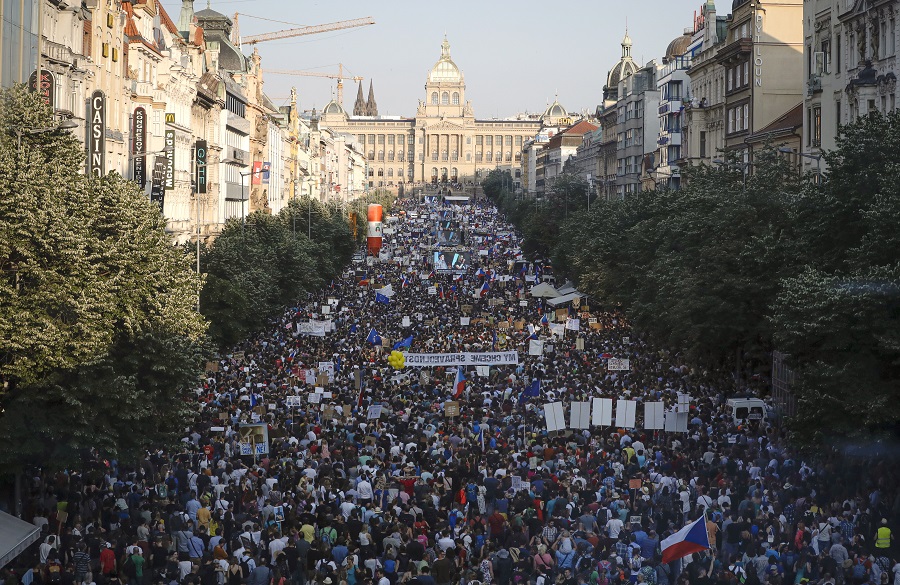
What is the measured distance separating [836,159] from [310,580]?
701 inches

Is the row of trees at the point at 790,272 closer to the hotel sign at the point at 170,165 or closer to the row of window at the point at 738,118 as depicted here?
the row of window at the point at 738,118

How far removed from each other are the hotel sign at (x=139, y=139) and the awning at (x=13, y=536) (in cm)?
3788

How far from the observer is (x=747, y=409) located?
113ft

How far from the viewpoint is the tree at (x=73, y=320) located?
969 inches

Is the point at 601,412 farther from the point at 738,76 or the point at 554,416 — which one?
the point at 738,76

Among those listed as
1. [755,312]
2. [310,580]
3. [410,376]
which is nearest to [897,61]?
[755,312]

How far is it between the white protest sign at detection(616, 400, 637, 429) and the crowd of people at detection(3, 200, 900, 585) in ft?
1.64

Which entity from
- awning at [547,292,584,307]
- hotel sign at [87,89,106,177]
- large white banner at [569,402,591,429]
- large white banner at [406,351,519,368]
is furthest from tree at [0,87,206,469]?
awning at [547,292,584,307]

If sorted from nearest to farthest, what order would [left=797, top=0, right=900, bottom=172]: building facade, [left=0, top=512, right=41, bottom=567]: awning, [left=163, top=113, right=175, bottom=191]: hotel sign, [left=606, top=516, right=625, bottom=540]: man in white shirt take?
[left=0, top=512, right=41, bottom=567]: awning
[left=606, top=516, right=625, bottom=540]: man in white shirt
[left=797, top=0, right=900, bottom=172]: building facade
[left=163, top=113, right=175, bottom=191]: hotel sign

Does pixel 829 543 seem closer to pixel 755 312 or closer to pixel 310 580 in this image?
pixel 310 580

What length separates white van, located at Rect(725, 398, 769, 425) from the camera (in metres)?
34.0

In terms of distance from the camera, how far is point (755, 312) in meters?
38.6

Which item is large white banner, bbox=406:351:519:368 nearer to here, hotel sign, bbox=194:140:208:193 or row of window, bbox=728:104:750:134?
hotel sign, bbox=194:140:208:193

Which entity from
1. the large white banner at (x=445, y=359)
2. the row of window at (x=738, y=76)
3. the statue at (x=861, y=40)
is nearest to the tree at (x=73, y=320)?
the large white banner at (x=445, y=359)
